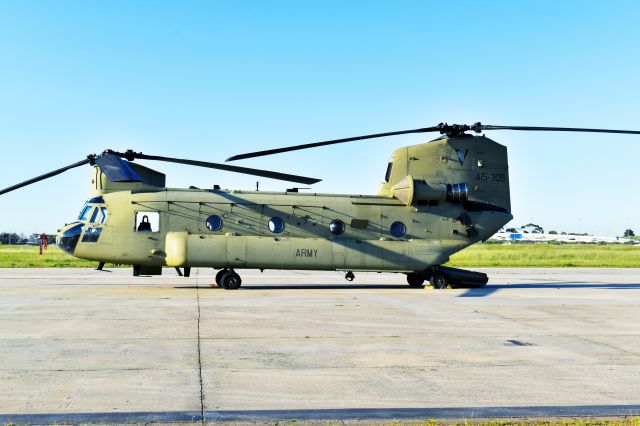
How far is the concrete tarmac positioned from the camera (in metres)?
5.98

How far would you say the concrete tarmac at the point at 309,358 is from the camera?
598 cm

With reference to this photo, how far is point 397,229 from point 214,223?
580 centimetres

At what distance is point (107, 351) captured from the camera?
8.48 m

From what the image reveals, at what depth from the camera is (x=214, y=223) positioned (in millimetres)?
18594

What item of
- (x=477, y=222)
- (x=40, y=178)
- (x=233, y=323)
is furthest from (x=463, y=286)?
(x=40, y=178)

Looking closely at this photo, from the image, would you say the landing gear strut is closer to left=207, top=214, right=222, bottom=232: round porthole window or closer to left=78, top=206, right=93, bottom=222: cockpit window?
left=207, top=214, right=222, bottom=232: round porthole window

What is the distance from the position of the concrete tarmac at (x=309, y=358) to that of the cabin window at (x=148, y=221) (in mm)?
3329

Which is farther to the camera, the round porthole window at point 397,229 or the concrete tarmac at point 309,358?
the round porthole window at point 397,229

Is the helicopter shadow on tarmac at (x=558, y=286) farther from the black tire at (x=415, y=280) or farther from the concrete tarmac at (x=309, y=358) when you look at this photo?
the concrete tarmac at (x=309, y=358)

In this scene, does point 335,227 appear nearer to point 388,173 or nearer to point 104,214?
point 388,173

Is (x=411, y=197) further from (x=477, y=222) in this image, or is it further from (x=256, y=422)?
(x=256, y=422)

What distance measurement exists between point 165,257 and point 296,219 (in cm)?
412

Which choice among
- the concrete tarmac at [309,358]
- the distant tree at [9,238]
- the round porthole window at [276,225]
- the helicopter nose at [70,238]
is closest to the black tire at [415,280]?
the round porthole window at [276,225]

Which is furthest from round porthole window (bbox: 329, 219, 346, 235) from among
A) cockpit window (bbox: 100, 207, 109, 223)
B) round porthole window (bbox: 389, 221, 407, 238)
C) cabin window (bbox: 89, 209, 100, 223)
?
cabin window (bbox: 89, 209, 100, 223)
